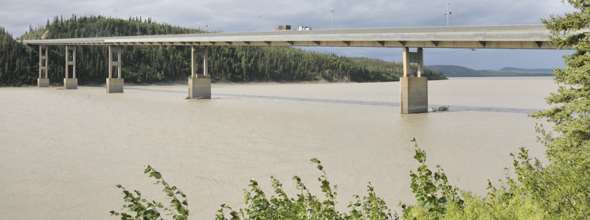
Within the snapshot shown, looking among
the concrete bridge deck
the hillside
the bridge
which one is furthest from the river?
the hillside

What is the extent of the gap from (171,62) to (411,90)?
104m

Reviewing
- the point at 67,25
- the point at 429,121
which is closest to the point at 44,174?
the point at 429,121

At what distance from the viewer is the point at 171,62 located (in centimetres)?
13838

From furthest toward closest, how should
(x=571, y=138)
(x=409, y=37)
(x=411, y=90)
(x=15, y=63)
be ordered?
(x=15, y=63)
(x=411, y=90)
(x=409, y=37)
(x=571, y=138)

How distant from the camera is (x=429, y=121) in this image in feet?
Result: 118

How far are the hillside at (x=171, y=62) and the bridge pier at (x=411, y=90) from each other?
3447 inches

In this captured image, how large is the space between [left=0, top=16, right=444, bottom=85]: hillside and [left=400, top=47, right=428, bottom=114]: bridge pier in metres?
87.6

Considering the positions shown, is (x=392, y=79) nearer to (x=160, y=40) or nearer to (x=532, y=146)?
(x=160, y=40)

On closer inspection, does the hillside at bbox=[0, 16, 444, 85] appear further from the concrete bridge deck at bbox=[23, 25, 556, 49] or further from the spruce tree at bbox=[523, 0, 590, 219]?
the spruce tree at bbox=[523, 0, 590, 219]

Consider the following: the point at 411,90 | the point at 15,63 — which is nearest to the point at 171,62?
the point at 15,63

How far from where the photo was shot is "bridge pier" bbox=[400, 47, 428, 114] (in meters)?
41.9

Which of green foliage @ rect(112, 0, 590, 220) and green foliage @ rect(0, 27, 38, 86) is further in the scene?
green foliage @ rect(0, 27, 38, 86)

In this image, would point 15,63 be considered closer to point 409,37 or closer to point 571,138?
point 409,37

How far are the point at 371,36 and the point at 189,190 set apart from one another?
31.5 meters
